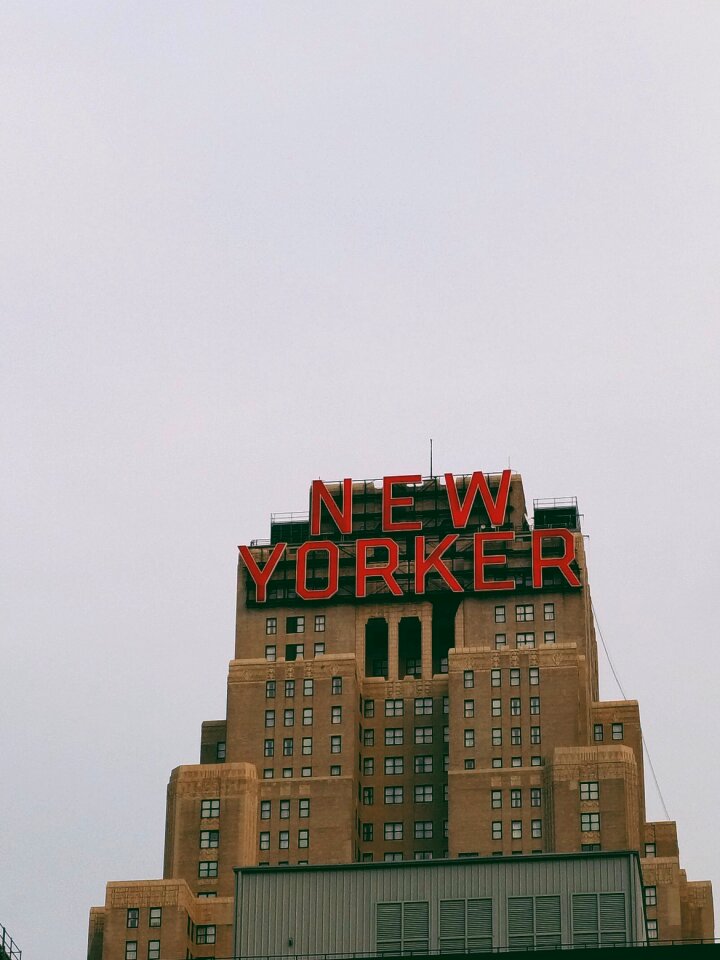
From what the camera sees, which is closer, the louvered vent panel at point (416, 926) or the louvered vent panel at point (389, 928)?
the louvered vent panel at point (416, 926)

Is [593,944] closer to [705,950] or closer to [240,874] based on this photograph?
[705,950]

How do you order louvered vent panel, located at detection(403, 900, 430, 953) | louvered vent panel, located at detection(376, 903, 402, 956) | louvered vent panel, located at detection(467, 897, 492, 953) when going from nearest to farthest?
louvered vent panel, located at detection(467, 897, 492, 953) → louvered vent panel, located at detection(403, 900, 430, 953) → louvered vent panel, located at detection(376, 903, 402, 956)

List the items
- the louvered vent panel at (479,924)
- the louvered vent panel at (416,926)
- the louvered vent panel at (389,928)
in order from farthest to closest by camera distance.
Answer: the louvered vent panel at (389,928) → the louvered vent panel at (416,926) → the louvered vent panel at (479,924)

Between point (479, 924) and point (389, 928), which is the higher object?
point (479, 924)

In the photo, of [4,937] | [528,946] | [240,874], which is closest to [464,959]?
[528,946]

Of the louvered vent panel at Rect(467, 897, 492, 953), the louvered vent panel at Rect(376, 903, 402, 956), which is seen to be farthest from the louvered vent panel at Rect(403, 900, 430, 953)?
the louvered vent panel at Rect(467, 897, 492, 953)

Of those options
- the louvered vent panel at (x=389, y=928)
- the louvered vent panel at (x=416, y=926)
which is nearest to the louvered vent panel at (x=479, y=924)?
the louvered vent panel at (x=416, y=926)

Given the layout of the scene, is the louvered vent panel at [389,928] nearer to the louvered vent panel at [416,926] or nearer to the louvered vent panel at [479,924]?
the louvered vent panel at [416,926]

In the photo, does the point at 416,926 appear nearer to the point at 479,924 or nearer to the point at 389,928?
the point at 389,928

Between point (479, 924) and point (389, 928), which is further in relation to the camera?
point (389, 928)

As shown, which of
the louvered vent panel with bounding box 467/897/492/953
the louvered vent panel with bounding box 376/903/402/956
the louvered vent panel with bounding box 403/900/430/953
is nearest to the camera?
the louvered vent panel with bounding box 467/897/492/953

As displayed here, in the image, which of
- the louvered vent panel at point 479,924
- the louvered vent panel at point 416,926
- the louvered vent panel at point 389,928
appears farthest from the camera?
the louvered vent panel at point 389,928

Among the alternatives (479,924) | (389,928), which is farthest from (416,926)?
(479,924)

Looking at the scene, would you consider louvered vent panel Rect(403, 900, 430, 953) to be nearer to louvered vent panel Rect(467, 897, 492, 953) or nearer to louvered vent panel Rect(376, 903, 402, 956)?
louvered vent panel Rect(376, 903, 402, 956)
